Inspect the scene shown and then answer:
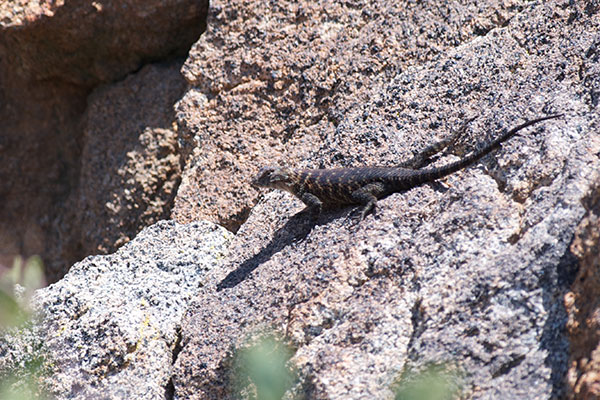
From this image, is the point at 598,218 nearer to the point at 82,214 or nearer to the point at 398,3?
the point at 398,3

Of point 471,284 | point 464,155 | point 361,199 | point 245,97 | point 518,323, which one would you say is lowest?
point 518,323

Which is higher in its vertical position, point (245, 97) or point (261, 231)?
point (245, 97)

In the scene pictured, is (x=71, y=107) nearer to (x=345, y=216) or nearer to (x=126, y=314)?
(x=126, y=314)

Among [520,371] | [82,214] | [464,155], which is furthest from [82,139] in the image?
[520,371]

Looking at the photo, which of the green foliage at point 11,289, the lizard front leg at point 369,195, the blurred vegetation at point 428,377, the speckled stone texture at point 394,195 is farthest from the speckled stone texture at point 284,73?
the green foliage at point 11,289

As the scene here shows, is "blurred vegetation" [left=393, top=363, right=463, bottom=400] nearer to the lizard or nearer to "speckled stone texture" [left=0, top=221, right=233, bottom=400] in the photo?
the lizard

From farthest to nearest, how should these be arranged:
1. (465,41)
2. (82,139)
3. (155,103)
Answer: (82,139)
(155,103)
(465,41)

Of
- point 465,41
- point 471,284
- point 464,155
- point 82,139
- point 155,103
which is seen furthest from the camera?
point 82,139
